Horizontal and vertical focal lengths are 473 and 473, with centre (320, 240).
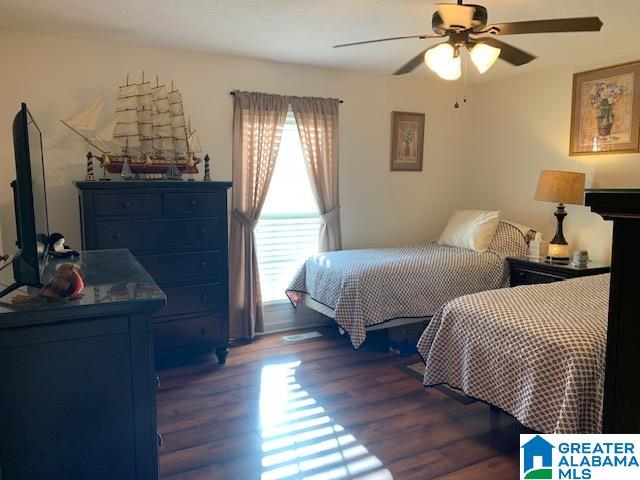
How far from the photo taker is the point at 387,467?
2270mm

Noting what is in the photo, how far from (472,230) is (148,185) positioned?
2.81 metres

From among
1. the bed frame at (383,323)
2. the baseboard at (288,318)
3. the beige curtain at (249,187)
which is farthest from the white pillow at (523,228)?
the beige curtain at (249,187)

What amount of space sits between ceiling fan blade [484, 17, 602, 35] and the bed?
73.8 inches

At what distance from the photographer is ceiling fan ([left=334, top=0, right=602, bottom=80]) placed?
208cm

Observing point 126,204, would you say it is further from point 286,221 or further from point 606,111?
point 606,111

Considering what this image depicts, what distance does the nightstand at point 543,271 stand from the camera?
369cm

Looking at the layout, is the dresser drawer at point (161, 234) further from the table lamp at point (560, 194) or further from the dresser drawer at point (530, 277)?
the table lamp at point (560, 194)

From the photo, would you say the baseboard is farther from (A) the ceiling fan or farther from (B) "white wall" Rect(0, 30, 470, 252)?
(A) the ceiling fan

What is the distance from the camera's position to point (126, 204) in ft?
10.3

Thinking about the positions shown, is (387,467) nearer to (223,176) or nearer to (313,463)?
(313,463)

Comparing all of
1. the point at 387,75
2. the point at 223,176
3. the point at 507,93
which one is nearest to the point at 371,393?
the point at 223,176

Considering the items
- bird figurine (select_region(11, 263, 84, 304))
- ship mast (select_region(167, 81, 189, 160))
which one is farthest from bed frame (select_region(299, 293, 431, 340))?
bird figurine (select_region(11, 263, 84, 304))

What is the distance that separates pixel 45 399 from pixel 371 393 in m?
2.19

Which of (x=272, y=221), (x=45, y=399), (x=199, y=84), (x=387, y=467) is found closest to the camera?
(x=45, y=399)
